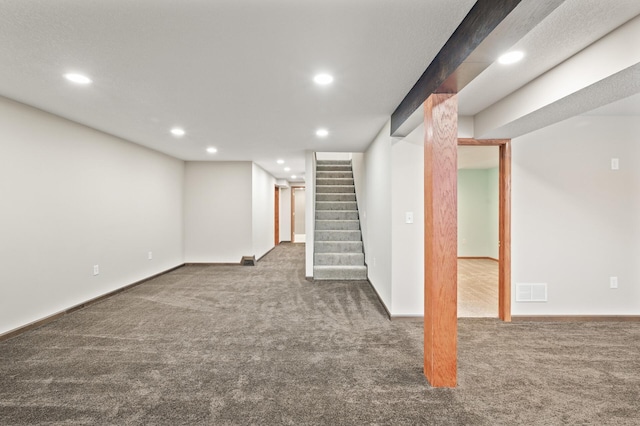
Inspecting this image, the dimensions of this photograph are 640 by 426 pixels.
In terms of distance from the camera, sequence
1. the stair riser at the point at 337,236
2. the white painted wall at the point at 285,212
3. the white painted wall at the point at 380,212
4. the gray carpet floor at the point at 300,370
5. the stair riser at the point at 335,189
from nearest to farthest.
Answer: the gray carpet floor at the point at 300,370 < the white painted wall at the point at 380,212 < the stair riser at the point at 337,236 < the stair riser at the point at 335,189 < the white painted wall at the point at 285,212

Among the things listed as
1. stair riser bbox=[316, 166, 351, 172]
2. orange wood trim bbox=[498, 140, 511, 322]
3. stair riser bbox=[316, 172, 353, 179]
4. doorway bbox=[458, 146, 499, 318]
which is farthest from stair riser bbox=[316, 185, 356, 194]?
orange wood trim bbox=[498, 140, 511, 322]

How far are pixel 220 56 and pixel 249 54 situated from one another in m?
0.21

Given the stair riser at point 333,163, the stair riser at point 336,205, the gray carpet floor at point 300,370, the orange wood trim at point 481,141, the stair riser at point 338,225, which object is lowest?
the gray carpet floor at point 300,370

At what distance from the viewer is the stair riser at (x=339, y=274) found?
539 cm

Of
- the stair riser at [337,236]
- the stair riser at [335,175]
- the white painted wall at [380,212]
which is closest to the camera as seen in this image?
the white painted wall at [380,212]

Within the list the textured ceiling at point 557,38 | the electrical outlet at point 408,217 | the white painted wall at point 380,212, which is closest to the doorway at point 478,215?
the white painted wall at point 380,212

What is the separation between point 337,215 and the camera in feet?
22.0

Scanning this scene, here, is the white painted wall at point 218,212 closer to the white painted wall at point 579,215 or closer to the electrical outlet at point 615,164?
the white painted wall at point 579,215

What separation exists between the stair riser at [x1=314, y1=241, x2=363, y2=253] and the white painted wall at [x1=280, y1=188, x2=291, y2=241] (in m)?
5.73

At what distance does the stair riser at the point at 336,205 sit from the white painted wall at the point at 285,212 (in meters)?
4.84

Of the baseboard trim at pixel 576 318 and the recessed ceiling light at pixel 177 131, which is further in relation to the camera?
the recessed ceiling light at pixel 177 131

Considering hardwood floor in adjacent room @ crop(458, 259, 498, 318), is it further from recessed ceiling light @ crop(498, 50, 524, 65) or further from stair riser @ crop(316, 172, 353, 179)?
stair riser @ crop(316, 172, 353, 179)

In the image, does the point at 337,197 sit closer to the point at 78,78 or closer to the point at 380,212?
the point at 380,212

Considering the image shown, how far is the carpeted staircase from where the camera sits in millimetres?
5422
